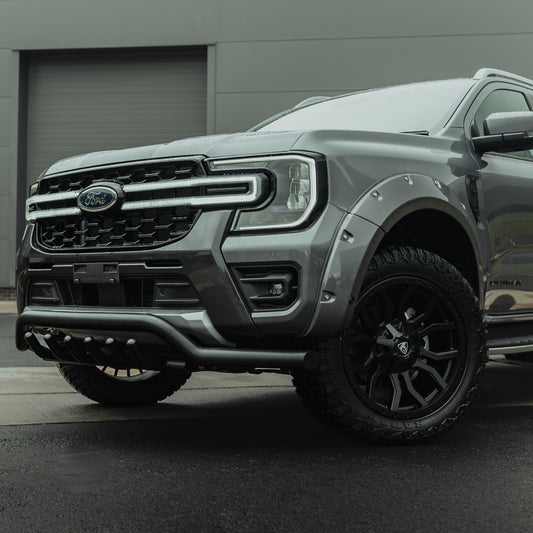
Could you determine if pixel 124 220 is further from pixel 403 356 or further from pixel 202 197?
pixel 403 356

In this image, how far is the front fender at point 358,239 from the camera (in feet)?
11.2

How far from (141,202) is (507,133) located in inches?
78.4

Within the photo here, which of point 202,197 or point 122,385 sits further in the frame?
point 122,385

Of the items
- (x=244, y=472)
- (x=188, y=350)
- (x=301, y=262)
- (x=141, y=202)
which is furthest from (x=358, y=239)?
(x=244, y=472)

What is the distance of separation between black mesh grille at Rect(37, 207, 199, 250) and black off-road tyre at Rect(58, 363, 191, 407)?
1000mm

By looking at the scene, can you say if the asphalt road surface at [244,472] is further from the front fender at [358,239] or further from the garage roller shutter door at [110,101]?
the garage roller shutter door at [110,101]

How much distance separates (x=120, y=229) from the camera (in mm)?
3752

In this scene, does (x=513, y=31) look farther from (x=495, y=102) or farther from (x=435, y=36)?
(x=495, y=102)

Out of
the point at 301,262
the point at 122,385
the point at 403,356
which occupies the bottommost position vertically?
the point at 122,385

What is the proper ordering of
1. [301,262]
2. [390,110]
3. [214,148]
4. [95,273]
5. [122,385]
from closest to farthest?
1. [301,262]
2. [214,148]
3. [95,273]
4. [390,110]
5. [122,385]

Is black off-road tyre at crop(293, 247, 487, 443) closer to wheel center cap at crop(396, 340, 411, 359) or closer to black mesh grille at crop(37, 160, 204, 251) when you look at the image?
wheel center cap at crop(396, 340, 411, 359)

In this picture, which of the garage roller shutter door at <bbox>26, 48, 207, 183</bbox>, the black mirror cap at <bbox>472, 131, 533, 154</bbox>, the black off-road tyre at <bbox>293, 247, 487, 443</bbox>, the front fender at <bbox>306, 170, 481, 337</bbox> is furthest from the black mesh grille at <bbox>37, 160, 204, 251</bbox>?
the garage roller shutter door at <bbox>26, 48, 207, 183</bbox>

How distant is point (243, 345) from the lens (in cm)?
351

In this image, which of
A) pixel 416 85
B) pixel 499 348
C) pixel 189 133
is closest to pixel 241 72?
pixel 189 133
